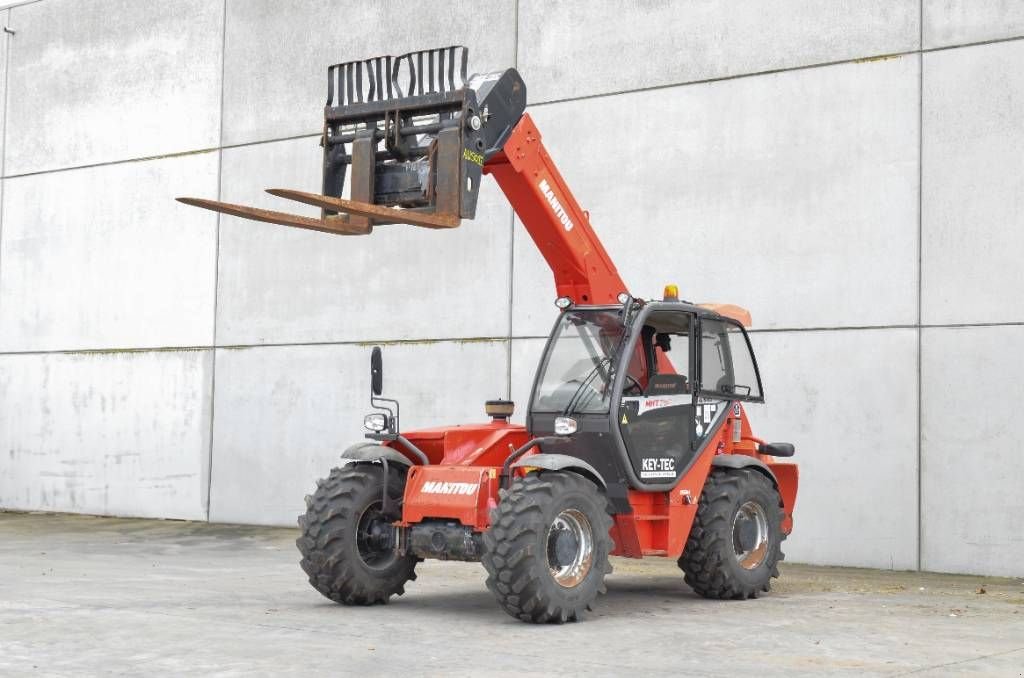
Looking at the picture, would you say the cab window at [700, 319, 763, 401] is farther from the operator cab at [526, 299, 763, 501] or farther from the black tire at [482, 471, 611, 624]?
the black tire at [482, 471, 611, 624]

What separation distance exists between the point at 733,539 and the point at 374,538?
273cm

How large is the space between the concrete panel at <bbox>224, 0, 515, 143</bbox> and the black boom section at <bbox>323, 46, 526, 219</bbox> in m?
6.80

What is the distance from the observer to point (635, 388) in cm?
1038

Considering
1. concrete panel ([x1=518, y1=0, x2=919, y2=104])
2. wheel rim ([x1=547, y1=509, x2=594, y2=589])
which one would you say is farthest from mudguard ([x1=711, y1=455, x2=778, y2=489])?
concrete panel ([x1=518, y1=0, x2=919, y2=104])

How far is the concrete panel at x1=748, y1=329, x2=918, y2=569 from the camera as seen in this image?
532 inches

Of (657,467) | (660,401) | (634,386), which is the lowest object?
(657,467)

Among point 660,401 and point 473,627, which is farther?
point 660,401

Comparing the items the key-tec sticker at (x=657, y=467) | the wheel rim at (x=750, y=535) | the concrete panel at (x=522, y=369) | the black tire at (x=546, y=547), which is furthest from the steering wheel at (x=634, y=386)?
the concrete panel at (x=522, y=369)

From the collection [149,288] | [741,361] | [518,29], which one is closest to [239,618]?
[741,361]

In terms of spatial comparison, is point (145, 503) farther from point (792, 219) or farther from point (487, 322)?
point (792, 219)

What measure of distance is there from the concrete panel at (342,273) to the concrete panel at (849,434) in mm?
3511

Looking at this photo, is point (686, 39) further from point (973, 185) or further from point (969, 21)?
point (973, 185)

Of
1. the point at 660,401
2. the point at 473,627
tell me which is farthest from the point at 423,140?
the point at 473,627

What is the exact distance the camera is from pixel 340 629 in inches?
355
